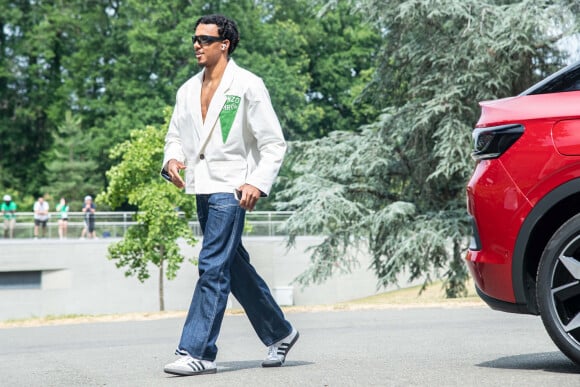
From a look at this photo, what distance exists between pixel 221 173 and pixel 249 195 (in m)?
0.21

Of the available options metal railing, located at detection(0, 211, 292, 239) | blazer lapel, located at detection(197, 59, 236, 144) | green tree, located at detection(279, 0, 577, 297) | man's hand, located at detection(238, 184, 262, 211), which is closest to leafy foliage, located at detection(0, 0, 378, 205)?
metal railing, located at detection(0, 211, 292, 239)

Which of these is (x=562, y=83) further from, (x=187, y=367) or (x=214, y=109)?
(x=187, y=367)

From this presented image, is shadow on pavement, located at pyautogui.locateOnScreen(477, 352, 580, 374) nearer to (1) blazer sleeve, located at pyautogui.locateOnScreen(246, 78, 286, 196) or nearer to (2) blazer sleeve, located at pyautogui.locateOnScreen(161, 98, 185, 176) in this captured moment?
(1) blazer sleeve, located at pyautogui.locateOnScreen(246, 78, 286, 196)

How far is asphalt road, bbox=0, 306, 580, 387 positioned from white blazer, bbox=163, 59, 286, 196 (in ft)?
3.40

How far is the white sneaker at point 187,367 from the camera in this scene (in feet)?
19.4

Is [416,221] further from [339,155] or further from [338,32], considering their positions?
[338,32]

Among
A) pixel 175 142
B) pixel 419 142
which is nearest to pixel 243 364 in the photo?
pixel 175 142

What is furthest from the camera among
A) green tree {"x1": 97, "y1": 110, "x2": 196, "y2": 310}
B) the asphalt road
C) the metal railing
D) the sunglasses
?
the metal railing

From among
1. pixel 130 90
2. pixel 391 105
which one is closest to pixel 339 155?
pixel 391 105

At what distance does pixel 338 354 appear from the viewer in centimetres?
702

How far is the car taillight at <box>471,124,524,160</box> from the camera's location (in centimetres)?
568

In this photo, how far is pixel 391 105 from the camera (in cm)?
2319

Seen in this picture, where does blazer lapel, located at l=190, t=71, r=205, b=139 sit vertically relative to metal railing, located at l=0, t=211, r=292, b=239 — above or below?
above

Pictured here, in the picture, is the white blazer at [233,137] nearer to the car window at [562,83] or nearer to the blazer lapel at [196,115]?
the blazer lapel at [196,115]
